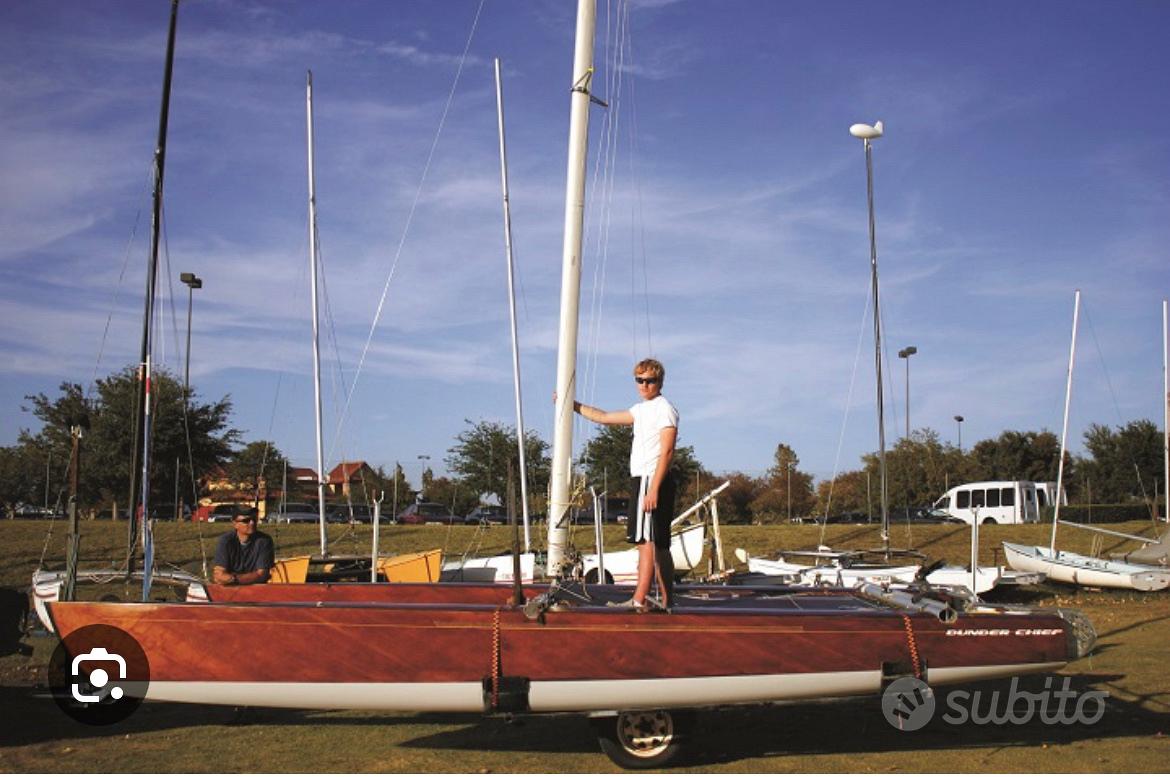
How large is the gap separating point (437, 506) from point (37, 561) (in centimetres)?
2756

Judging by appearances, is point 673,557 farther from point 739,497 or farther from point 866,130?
point 739,497

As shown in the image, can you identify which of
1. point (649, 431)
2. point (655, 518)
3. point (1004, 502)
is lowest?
point (1004, 502)

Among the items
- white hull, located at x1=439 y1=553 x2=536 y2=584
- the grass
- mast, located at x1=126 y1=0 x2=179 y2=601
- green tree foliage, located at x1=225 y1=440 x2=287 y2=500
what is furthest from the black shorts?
green tree foliage, located at x1=225 y1=440 x2=287 y2=500

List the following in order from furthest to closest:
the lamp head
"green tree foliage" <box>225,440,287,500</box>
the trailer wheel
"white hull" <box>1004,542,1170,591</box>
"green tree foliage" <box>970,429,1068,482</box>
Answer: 1. "green tree foliage" <box>970,429,1068,482</box>
2. "green tree foliage" <box>225,440,287,500</box>
3. the lamp head
4. "white hull" <box>1004,542,1170,591</box>
5. the trailer wheel

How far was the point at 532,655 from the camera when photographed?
253 inches

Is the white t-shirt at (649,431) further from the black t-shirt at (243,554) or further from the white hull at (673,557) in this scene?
the white hull at (673,557)

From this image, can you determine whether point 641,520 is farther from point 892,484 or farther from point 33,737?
point 892,484

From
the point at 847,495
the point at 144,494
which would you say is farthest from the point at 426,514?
the point at 144,494

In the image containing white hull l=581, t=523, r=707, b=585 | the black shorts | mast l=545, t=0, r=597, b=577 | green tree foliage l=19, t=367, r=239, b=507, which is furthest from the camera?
green tree foliage l=19, t=367, r=239, b=507

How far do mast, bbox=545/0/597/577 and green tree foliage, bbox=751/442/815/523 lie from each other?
155ft

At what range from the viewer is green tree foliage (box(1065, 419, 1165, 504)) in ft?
171

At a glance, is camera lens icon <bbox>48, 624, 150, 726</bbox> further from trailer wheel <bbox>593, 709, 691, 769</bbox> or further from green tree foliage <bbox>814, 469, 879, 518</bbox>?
green tree foliage <bbox>814, 469, 879, 518</bbox>

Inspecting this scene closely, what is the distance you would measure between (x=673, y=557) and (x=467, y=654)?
9.47m

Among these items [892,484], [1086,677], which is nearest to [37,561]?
[1086,677]
